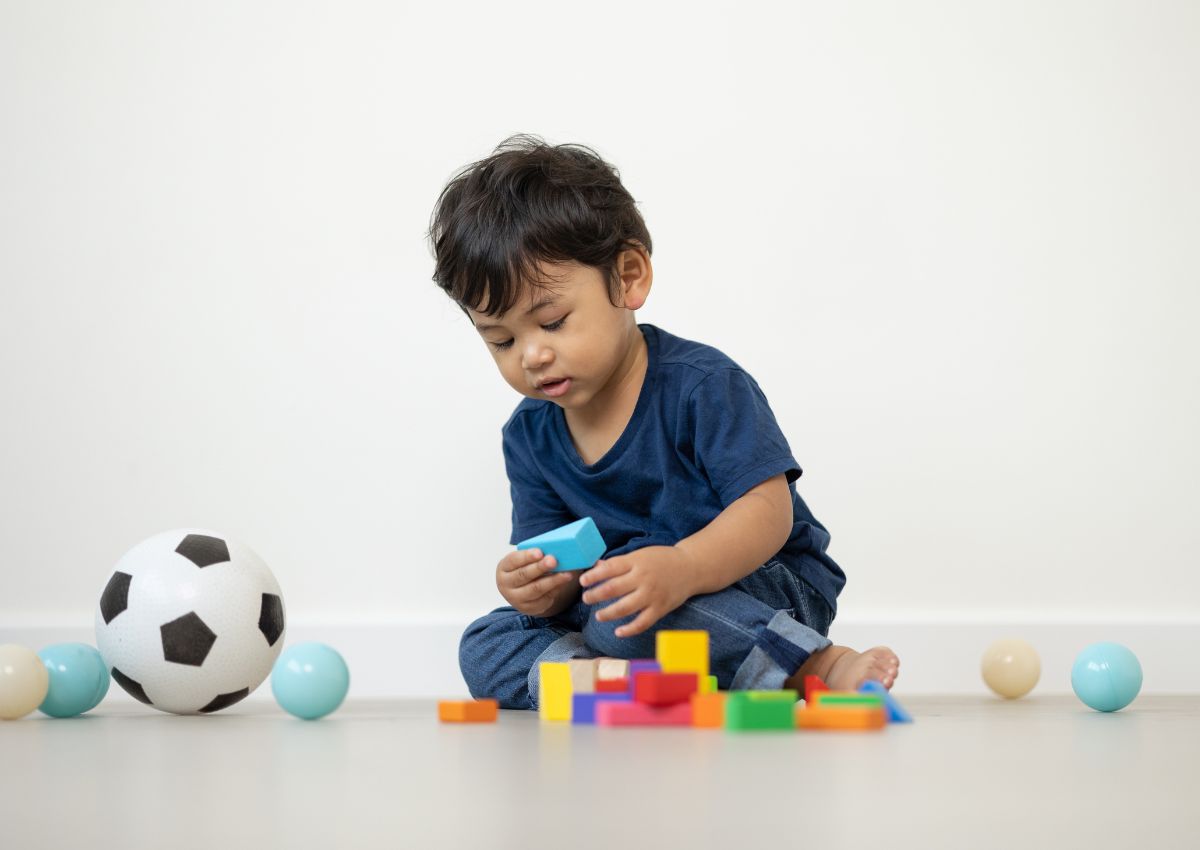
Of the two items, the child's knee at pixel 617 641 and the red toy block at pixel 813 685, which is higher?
the child's knee at pixel 617 641

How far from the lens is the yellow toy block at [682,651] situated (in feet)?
3.65

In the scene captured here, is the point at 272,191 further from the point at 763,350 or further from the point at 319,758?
the point at 319,758

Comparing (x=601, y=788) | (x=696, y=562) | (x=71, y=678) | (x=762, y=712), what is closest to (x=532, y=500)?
(x=696, y=562)

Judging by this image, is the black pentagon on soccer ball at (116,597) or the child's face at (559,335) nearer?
the black pentagon on soccer ball at (116,597)

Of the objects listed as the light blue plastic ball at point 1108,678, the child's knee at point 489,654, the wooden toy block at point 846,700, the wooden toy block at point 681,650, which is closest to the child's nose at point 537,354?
the child's knee at point 489,654

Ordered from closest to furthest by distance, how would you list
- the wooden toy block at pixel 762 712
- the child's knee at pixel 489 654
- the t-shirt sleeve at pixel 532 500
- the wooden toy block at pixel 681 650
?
the wooden toy block at pixel 762 712, the wooden toy block at pixel 681 650, the child's knee at pixel 489 654, the t-shirt sleeve at pixel 532 500

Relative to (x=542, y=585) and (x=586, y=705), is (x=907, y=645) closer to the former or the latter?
(x=542, y=585)

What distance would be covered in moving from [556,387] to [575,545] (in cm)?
28

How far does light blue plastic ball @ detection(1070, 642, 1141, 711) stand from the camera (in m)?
1.33

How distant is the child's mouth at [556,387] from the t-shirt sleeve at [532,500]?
191 millimetres

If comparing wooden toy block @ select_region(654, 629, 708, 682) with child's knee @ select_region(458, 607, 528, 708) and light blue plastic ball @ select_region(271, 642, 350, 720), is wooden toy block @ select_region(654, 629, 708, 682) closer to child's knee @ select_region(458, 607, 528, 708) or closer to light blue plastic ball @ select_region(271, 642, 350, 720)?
light blue plastic ball @ select_region(271, 642, 350, 720)

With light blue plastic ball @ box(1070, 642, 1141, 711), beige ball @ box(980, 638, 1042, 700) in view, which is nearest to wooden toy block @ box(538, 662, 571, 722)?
light blue plastic ball @ box(1070, 642, 1141, 711)

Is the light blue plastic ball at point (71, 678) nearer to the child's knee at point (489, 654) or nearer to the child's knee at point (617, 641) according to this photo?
the child's knee at point (489, 654)

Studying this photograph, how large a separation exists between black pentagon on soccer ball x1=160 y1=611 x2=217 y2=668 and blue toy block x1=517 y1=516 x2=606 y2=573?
37 centimetres
